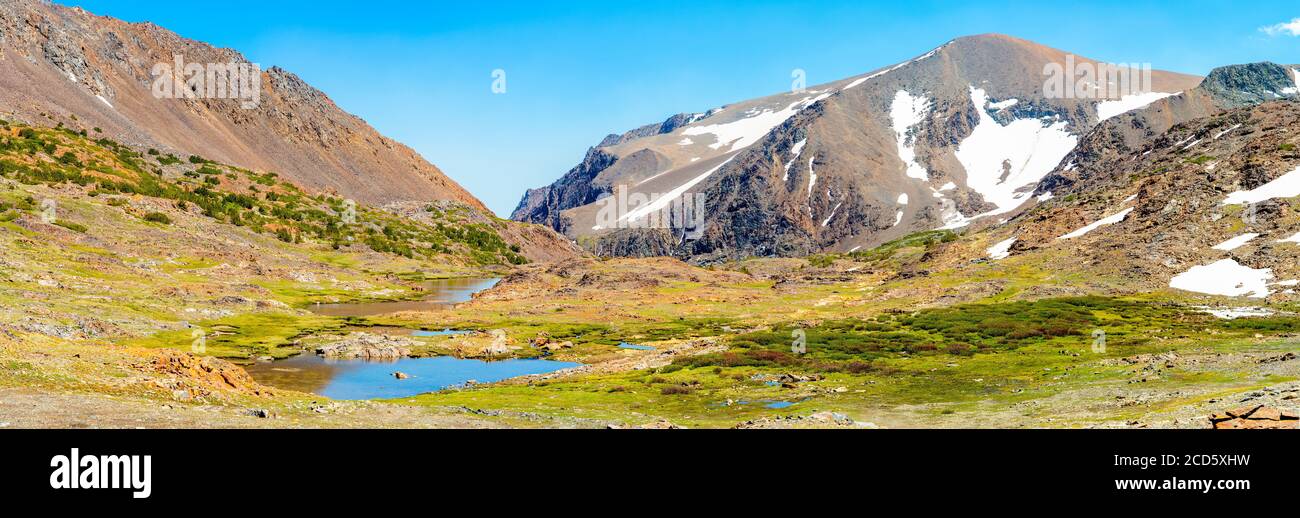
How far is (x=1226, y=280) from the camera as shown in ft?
304

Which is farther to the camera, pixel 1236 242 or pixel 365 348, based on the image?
pixel 1236 242

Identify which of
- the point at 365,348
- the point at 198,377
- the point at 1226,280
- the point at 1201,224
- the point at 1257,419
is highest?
the point at 1201,224

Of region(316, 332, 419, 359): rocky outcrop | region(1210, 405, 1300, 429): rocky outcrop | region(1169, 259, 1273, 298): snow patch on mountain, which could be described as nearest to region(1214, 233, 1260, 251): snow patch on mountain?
region(1169, 259, 1273, 298): snow patch on mountain

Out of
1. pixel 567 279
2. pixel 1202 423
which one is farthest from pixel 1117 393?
pixel 567 279

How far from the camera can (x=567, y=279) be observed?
164 m

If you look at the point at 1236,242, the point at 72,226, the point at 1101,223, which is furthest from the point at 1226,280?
the point at 72,226

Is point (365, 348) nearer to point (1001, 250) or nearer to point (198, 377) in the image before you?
point (198, 377)

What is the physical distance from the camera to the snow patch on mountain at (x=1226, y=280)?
88125 mm

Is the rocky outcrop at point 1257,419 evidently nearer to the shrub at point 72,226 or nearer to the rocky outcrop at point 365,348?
the rocky outcrop at point 365,348

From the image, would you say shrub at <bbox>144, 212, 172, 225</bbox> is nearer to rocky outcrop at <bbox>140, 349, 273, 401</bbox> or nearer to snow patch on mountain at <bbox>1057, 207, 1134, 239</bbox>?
rocky outcrop at <bbox>140, 349, 273, 401</bbox>
